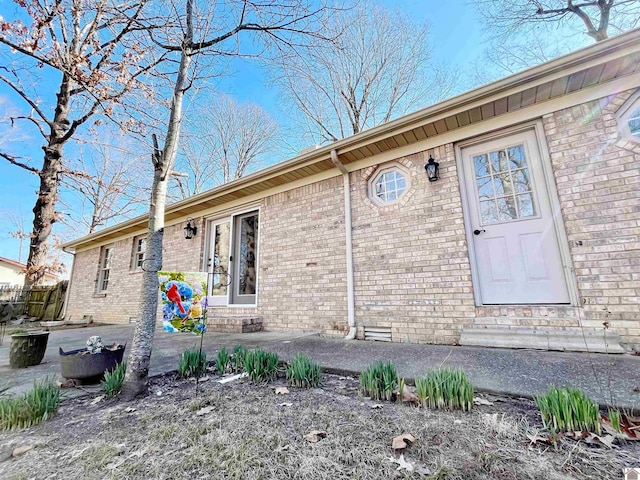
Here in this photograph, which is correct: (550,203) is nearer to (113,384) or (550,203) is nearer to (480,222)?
(480,222)

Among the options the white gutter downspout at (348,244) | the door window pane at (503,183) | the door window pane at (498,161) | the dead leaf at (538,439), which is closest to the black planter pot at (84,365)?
the white gutter downspout at (348,244)

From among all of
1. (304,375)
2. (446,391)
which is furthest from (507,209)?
(304,375)

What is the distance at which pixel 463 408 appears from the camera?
1.70 meters

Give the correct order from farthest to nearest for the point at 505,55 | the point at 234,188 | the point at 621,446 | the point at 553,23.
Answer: the point at 505,55, the point at 553,23, the point at 234,188, the point at 621,446

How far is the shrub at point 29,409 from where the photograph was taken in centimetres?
175

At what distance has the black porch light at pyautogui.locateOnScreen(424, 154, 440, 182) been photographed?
370 centimetres

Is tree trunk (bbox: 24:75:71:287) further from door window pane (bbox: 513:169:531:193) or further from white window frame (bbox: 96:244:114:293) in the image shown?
door window pane (bbox: 513:169:531:193)

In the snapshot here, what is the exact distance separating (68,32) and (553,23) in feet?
37.2

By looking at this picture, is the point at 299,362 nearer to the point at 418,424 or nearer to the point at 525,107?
the point at 418,424

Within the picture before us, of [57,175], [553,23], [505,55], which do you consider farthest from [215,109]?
[553,23]

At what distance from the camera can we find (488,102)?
10.7 ft

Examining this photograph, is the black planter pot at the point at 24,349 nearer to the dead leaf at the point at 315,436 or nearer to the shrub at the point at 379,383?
the dead leaf at the point at 315,436

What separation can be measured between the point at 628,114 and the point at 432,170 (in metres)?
1.89

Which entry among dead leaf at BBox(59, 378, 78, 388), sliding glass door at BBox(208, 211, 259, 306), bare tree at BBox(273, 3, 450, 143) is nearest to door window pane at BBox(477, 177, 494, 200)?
sliding glass door at BBox(208, 211, 259, 306)
